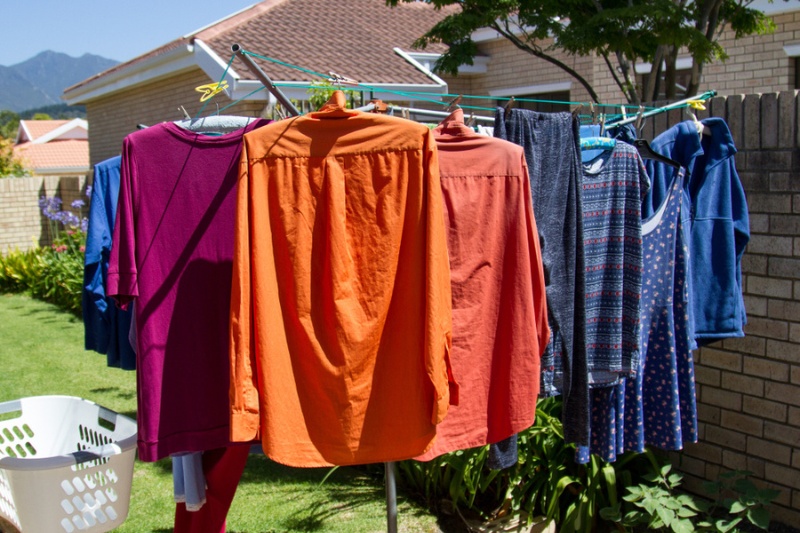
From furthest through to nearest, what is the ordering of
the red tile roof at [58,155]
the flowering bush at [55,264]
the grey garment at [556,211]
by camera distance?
the red tile roof at [58,155], the flowering bush at [55,264], the grey garment at [556,211]

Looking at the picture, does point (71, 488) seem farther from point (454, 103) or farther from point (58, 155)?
point (58, 155)

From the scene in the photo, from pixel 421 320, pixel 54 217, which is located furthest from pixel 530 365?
pixel 54 217

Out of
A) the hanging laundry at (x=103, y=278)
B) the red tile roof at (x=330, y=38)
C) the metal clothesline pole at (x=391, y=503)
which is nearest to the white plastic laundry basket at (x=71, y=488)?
the hanging laundry at (x=103, y=278)

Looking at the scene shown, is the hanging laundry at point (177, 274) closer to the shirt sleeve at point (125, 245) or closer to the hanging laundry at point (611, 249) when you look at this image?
the shirt sleeve at point (125, 245)

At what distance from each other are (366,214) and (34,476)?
5.02 feet

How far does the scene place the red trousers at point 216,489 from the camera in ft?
10.2

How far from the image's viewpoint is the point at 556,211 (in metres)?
2.95

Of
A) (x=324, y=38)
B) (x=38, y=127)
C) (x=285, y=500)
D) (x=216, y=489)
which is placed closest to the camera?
(x=216, y=489)

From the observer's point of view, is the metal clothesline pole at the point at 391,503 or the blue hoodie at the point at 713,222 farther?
the blue hoodie at the point at 713,222

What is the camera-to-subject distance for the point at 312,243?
8.11ft

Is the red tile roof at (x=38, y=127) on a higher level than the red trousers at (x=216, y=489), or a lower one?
higher

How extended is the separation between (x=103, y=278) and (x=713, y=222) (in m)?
2.63

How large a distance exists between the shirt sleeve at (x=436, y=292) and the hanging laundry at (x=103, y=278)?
49.1 inches

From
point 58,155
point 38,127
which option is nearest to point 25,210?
point 58,155
